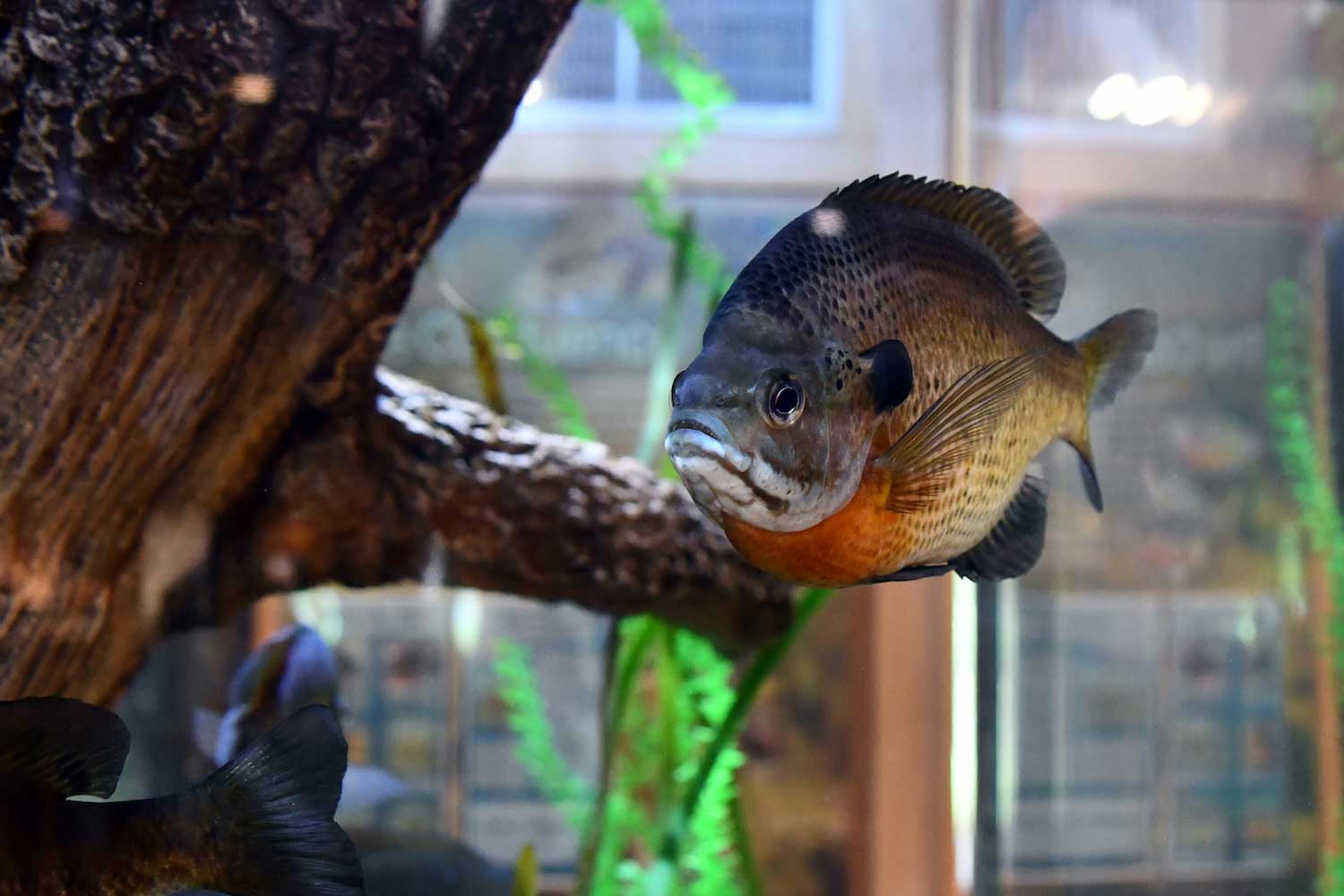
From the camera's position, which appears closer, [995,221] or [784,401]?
[784,401]

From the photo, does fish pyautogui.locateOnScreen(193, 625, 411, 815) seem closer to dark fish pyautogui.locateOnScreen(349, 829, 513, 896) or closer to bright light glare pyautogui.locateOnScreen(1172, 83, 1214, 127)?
dark fish pyautogui.locateOnScreen(349, 829, 513, 896)

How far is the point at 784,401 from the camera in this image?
0.56 metres

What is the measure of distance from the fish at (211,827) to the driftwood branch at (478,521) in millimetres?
491

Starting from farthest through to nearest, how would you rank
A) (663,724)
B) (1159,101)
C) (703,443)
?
(1159,101), (663,724), (703,443)

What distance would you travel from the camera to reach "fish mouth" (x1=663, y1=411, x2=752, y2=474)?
525 millimetres

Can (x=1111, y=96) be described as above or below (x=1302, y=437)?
above

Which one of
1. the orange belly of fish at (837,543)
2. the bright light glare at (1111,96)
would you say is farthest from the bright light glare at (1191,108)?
the orange belly of fish at (837,543)

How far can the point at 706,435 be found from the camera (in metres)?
0.53

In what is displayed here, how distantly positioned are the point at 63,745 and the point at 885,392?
2.15ft

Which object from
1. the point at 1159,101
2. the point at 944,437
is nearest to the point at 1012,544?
the point at 944,437

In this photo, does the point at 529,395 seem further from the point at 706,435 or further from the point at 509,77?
the point at 706,435

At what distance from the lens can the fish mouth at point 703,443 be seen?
52cm

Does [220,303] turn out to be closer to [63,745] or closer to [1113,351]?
[63,745]

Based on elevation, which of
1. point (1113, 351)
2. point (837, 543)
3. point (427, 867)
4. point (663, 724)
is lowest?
point (427, 867)
